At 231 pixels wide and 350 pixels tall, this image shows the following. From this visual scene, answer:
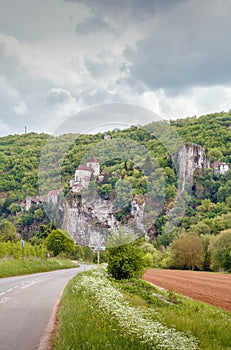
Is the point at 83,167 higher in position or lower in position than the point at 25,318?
higher

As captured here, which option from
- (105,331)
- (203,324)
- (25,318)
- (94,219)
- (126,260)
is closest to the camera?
(105,331)

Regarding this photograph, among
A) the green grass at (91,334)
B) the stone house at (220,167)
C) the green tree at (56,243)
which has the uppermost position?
the stone house at (220,167)

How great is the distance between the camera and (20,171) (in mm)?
55344

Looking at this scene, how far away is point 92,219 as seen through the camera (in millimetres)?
15891

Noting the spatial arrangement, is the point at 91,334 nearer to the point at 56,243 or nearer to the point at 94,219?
Result: the point at 94,219

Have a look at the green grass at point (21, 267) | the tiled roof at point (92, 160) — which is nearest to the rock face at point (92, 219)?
the tiled roof at point (92, 160)

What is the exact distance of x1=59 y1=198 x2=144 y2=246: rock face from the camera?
15.5 m

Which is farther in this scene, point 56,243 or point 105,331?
point 56,243

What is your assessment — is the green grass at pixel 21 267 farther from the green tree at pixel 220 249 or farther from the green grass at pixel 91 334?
the green grass at pixel 91 334

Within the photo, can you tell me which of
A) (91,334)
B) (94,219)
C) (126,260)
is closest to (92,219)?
(94,219)

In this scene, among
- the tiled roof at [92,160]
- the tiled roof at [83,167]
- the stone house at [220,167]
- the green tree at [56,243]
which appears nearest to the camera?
the tiled roof at [92,160]

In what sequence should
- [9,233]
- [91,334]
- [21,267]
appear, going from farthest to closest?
[9,233] < [21,267] < [91,334]

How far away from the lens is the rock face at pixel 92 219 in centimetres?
1553

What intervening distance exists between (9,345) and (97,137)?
10426 mm
